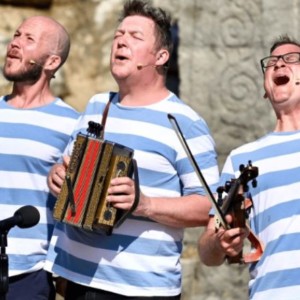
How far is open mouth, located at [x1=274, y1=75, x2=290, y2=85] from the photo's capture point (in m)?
5.39

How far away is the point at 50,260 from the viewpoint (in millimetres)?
5684

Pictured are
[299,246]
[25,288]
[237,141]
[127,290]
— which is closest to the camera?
Answer: [299,246]

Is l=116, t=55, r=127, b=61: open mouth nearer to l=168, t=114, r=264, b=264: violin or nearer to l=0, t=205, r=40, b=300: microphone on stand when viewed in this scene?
l=168, t=114, r=264, b=264: violin

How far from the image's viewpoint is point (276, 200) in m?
5.11

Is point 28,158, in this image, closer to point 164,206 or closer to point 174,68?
point 164,206

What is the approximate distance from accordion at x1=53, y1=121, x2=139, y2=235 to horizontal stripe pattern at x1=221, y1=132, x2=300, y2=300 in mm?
399

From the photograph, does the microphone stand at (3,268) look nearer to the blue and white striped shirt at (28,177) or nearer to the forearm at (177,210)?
the forearm at (177,210)

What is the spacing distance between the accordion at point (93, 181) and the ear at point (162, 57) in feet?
1.50

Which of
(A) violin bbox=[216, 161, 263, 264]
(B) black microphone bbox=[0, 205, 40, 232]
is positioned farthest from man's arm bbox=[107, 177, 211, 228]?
(A) violin bbox=[216, 161, 263, 264]

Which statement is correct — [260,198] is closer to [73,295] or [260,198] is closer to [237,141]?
[73,295]

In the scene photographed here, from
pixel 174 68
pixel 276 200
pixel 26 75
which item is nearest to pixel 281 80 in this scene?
pixel 276 200

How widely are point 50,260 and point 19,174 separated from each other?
0.38 meters

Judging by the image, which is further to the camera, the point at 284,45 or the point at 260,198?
the point at 284,45

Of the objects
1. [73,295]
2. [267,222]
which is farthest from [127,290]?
[267,222]
